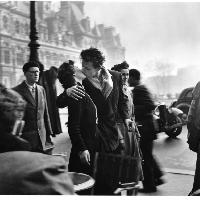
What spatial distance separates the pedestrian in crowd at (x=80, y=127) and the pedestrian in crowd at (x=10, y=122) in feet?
2.84

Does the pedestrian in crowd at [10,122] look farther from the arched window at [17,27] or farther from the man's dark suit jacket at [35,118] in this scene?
the arched window at [17,27]

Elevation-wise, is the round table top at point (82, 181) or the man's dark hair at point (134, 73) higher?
the man's dark hair at point (134, 73)

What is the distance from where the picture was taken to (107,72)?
3.35m

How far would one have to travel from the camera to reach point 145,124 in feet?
15.3

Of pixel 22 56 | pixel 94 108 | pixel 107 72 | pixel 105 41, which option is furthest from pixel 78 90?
pixel 22 56

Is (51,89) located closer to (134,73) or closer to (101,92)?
(134,73)

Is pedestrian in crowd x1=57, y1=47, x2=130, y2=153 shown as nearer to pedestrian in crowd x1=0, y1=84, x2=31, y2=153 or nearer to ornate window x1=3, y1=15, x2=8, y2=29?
pedestrian in crowd x1=0, y1=84, x2=31, y2=153

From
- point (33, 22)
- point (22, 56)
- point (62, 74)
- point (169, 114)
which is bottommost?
point (169, 114)

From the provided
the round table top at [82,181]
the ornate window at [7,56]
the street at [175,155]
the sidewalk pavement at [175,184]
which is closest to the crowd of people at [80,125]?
the sidewalk pavement at [175,184]

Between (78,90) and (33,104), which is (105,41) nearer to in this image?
(33,104)

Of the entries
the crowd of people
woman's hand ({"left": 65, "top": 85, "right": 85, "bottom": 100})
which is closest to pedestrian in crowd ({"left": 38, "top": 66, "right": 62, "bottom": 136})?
the crowd of people

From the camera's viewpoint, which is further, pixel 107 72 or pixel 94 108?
pixel 107 72

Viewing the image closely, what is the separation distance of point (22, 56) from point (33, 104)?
34.3 meters

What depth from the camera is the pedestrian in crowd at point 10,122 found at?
1.83m
